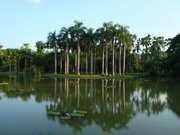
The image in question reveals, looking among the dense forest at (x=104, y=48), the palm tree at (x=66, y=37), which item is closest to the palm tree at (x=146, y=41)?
the dense forest at (x=104, y=48)

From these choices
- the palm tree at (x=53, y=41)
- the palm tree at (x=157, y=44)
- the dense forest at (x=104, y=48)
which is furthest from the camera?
the palm tree at (x=157, y=44)

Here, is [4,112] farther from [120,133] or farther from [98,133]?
[120,133]

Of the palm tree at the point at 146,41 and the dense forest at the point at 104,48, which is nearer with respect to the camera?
the dense forest at the point at 104,48

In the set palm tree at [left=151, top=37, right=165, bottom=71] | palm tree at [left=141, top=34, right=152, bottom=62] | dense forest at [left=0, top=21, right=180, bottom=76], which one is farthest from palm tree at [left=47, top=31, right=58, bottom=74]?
palm tree at [left=151, top=37, right=165, bottom=71]

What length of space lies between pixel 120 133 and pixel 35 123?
437cm

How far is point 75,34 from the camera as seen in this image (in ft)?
176

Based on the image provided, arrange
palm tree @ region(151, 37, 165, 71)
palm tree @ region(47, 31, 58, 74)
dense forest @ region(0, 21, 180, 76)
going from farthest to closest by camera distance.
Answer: palm tree @ region(151, 37, 165, 71)
palm tree @ region(47, 31, 58, 74)
dense forest @ region(0, 21, 180, 76)

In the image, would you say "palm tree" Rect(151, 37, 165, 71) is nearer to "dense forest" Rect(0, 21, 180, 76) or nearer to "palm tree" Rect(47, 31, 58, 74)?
"dense forest" Rect(0, 21, 180, 76)

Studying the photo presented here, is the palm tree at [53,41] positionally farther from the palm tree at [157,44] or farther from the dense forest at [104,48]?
the palm tree at [157,44]

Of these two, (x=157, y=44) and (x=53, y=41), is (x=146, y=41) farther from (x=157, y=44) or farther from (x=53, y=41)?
(x=53, y=41)

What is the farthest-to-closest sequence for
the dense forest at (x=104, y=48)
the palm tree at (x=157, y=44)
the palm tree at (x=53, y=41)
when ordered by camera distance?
the palm tree at (x=157, y=44)
the palm tree at (x=53, y=41)
the dense forest at (x=104, y=48)

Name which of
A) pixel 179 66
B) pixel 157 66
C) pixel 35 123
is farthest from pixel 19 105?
pixel 157 66

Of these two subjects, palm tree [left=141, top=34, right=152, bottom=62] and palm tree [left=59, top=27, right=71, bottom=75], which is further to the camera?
palm tree [left=141, top=34, right=152, bottom=62]

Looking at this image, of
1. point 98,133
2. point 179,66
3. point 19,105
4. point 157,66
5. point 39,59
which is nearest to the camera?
point 98,133
